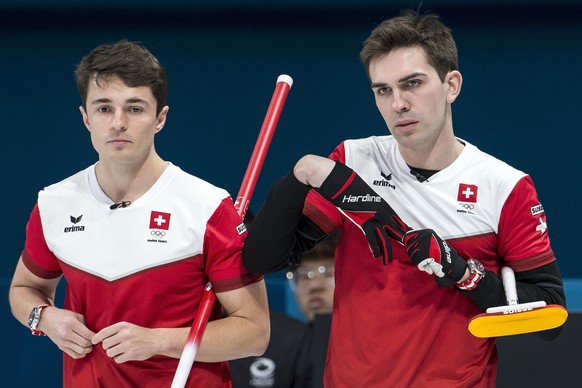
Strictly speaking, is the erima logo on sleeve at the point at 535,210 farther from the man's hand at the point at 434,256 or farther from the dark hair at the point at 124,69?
the dark hair at the point at 124,69

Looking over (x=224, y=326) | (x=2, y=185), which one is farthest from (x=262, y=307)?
(x=2, y=185)

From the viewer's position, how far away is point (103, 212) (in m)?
2.84

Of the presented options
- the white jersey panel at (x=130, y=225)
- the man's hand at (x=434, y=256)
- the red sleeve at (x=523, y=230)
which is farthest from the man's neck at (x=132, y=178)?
the red sleeve at (x=523, y=230)

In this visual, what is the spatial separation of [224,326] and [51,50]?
8.69ft

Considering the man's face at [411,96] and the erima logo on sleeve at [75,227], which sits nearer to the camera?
the man's face at [411,96]

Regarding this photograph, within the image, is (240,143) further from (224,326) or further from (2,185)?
(224,326)

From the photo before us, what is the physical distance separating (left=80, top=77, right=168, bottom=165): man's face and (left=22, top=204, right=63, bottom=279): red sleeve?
28 cm

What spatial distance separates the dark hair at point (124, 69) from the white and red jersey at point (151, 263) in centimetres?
24

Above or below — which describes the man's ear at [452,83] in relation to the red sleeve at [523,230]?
above

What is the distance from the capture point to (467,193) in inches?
106

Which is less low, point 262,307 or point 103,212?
point 103,212

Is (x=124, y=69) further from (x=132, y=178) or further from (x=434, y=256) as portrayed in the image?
(x=434, y=256)

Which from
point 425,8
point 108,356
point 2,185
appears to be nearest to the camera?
point 108,356

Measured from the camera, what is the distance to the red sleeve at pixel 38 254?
2900 millimetres
